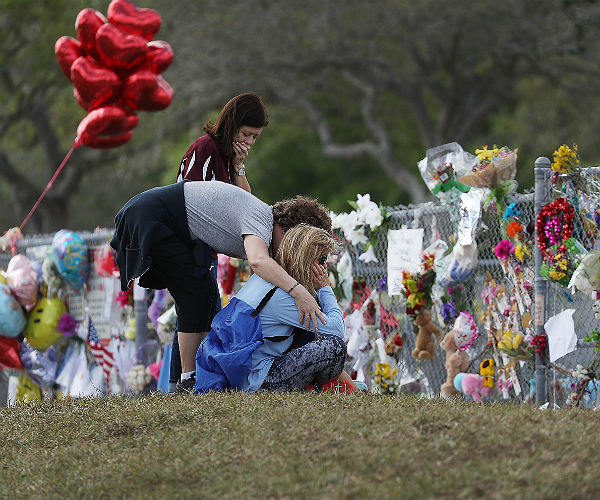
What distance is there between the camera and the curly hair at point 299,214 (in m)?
5.32

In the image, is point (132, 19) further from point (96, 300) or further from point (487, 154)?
point (487, 154)

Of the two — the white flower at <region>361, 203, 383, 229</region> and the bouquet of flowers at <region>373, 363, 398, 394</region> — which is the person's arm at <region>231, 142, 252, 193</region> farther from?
the bouquet of flowers at <region>373, 363, 398, 394</region>

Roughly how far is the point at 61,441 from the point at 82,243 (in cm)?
482

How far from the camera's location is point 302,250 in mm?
5211

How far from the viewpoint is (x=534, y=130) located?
2641 cm

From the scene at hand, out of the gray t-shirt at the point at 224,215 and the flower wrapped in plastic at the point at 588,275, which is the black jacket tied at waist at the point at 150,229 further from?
the flower wrapped in plastic at the point at 588,275

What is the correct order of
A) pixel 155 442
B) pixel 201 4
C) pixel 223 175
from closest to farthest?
pixel 155 442 → pixel 223 175 → pixel 201 4

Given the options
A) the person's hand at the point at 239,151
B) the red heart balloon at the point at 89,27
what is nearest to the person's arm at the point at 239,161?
the person's hand at the point at 239,151

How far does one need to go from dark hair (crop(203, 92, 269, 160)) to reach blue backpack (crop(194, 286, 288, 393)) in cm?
126

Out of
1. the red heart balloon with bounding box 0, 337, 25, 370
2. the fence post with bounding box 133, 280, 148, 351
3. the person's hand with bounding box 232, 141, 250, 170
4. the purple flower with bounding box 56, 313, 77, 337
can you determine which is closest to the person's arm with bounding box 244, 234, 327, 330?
the person's hand with bounding box 232, 141, 250, 170

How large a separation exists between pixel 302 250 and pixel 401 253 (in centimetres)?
187

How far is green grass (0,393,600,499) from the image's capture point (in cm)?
330

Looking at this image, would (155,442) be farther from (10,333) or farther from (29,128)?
(29,128)

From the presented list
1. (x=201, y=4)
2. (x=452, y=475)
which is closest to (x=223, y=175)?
(x=452, y=475)
